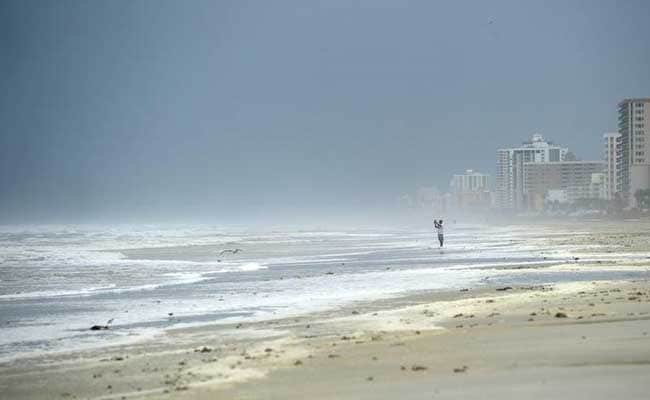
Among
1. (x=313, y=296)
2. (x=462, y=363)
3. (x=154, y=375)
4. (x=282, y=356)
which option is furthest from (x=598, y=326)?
(x=313, y=296)

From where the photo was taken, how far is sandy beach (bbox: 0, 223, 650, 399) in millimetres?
10633

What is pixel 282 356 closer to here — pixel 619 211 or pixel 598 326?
pixel 598 326

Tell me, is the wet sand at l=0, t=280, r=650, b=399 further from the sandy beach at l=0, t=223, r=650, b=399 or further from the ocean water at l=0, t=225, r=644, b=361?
the ocean water at l=0, t=225, r=644, b=361

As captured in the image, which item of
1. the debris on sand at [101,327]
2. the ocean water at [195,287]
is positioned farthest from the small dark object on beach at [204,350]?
the debris on sand at [101,327]

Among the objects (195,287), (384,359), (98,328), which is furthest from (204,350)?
(195,287)

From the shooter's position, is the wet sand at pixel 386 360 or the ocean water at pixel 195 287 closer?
the wet sand at pixel 386 360

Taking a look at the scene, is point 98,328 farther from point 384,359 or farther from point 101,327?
point 384,359

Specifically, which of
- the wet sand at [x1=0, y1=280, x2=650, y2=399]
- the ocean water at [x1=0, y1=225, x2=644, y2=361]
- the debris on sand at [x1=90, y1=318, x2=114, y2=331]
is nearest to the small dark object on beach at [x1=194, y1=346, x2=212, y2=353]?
the wet sand at [x1=0, y1=280, x2=650, y2=399]

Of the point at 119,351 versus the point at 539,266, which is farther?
the point at 539,266

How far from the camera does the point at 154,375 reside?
12711mm

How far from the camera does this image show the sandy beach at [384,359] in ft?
34.9

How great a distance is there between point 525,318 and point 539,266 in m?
18.6

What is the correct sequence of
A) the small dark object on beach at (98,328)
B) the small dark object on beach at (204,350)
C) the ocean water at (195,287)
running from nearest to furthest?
the small dark object on beach at (204,350) → the small dark object on beach at (98,328) → the ocean water at (195,287)

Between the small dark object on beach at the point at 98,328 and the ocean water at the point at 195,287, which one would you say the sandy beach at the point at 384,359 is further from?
the ocean water at the point at 195,287
